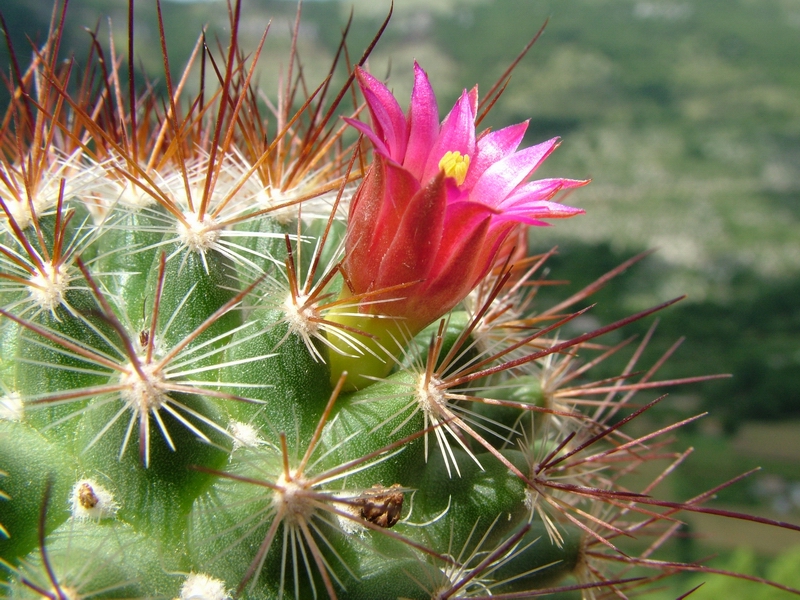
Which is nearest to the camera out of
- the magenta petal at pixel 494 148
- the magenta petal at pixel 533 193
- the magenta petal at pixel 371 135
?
the magenta petal at pixel 371 135

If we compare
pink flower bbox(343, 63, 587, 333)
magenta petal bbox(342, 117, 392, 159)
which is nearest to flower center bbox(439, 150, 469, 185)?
pink flower bbox(343, 63, 587, 333)

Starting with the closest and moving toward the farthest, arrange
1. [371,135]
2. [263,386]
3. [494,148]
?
[371,135], [263,386], [494,148]

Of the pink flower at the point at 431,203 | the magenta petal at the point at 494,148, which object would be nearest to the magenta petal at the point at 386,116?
the pink flower at the point at 431,203

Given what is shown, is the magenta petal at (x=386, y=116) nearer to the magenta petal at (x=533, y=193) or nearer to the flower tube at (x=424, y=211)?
the flower tube at (x=424, y=211)

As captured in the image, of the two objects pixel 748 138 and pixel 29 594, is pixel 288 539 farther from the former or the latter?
pixel 748 138

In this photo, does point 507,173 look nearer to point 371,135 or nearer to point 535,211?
point 535,211

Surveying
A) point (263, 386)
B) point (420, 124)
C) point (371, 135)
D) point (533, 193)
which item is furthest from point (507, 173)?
point (263, 386)

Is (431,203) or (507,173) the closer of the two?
(431,203)
